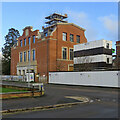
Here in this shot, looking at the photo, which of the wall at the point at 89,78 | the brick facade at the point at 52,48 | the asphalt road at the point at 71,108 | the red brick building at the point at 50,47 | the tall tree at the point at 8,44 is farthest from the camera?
the tall tree at the point at 8,44

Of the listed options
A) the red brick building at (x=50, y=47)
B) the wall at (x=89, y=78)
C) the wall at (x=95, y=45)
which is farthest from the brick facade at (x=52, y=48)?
the wall at (x=89, y=78)

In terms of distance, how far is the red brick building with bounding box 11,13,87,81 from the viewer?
46.6 metres

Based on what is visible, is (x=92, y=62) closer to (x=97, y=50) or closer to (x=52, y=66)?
(x=97, y=50)

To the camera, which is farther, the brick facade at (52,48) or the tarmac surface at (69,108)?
the brick facade at (52,48)

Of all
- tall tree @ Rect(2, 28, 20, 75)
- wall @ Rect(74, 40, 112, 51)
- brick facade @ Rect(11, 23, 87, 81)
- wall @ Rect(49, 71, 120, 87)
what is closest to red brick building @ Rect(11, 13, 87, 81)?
brick facade @ Rect(11, 23, 87, 81)

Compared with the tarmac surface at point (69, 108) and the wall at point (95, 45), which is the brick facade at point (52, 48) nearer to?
the wall at point (95, 45)

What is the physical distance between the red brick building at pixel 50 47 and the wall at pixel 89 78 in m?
6.39

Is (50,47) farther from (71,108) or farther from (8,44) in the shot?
(8,44)

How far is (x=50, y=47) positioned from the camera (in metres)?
46.2

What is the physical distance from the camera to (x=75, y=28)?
173ft

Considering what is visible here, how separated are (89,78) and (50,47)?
17252 mm

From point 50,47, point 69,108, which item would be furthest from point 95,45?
point 69,108

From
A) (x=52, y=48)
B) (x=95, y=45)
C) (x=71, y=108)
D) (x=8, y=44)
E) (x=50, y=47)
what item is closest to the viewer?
(x=71, y=108)

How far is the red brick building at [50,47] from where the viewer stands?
153ft
